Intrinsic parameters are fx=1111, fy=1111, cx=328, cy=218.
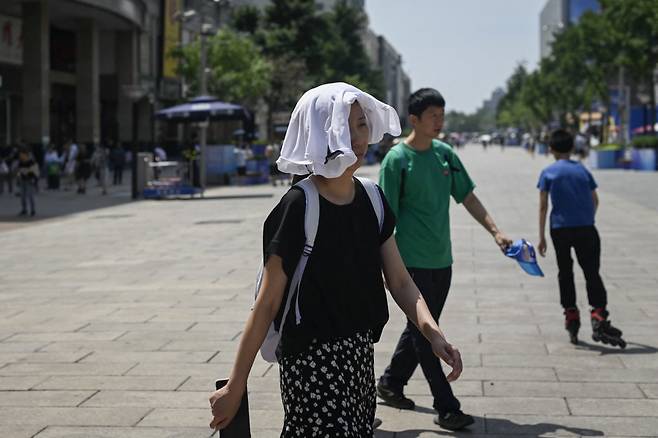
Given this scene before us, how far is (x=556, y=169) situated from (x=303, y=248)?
473 cm

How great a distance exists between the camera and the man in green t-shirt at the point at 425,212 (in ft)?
17.7

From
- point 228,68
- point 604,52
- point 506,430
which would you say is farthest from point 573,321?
point 604,52

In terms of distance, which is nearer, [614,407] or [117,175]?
[614,407]

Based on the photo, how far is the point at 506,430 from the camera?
211 inches

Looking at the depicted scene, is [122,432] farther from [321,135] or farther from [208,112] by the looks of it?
[208,112]

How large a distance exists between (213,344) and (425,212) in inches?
104

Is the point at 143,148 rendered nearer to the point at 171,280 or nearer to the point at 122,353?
the point at 171,280

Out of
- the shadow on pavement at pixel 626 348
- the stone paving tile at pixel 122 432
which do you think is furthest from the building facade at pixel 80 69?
the stone paving tile at pixel 122 432

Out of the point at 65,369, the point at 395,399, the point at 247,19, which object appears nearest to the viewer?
the point at 395,399

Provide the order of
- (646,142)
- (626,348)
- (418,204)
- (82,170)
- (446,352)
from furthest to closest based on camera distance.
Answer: (646,142) < (82,170) < (626,348) < (418,204) < (446,352)

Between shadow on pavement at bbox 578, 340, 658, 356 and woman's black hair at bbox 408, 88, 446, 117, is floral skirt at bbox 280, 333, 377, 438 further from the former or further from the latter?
shadow on pavement at bbox 578, 340, 658, 356

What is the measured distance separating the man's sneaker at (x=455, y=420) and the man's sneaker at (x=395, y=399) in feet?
1.54

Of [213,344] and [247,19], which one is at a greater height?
[247,19]

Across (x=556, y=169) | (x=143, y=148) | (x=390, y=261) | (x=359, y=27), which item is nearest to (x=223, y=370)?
(x=556, y=169)
